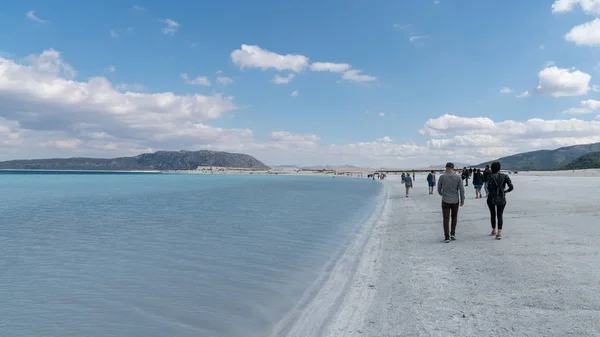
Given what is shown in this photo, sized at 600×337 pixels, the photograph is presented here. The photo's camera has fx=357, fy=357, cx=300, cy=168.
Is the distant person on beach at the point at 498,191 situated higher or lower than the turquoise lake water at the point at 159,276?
higher

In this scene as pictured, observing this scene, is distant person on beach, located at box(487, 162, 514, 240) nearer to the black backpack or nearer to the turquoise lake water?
the black backpack

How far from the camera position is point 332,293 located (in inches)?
302

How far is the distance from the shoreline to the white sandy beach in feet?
0.24

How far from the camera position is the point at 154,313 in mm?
6738

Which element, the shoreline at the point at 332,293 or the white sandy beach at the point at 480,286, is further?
the shoreline at the point at 332,293

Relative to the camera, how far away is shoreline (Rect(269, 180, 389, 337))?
19.7ft

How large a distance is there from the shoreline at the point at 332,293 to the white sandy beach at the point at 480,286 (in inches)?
2.8

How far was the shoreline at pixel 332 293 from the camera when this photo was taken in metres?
6.00

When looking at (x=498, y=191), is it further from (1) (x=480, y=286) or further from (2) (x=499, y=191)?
(1) (x=480, y=286)

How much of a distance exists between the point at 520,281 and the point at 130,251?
37.4 ft

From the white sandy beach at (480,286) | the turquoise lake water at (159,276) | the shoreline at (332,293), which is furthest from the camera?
the turquoise lake water at (159,276)

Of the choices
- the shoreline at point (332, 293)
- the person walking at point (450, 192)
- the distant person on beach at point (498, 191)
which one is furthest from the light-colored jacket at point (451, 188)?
the shoreline at point (332, 293)

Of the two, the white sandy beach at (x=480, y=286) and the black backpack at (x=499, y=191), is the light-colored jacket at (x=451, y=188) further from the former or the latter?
the white sandy beach at (x=480, y=286)

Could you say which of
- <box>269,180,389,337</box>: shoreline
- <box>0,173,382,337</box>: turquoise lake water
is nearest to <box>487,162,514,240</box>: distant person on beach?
<box>269,180,389,337</box>: shoreline
